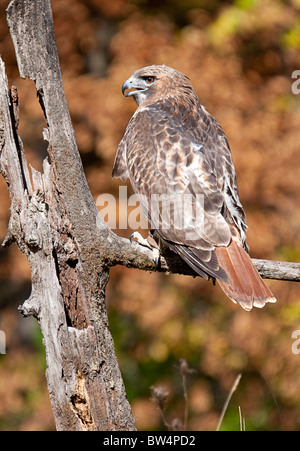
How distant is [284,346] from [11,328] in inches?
158

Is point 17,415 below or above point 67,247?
below

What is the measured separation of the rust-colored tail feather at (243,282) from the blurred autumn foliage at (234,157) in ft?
9.50

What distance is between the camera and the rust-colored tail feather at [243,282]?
10.7ft

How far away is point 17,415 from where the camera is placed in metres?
8.22

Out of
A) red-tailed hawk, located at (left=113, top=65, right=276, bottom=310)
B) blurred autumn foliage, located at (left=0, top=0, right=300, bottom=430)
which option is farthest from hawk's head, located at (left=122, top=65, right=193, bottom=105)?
blurred autumn foliage, located at (left=0, top=0, right=300, bottom=430)

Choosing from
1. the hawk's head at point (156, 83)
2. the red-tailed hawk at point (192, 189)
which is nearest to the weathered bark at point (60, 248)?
the red-tailed hawk at point (192, 189)

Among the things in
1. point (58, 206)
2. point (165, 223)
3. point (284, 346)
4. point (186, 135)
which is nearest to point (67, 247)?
point (58, 206)

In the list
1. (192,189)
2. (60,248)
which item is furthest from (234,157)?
(60,248)

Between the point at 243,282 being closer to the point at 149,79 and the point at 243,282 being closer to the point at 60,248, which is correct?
the point at 60,248

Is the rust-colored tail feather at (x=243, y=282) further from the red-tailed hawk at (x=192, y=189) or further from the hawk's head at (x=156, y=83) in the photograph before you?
the hawk's head at (x=156, y=83)

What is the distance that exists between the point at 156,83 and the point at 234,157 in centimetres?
206

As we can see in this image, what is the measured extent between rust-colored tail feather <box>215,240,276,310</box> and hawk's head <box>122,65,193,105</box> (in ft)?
4.89

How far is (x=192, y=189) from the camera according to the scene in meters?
3.67

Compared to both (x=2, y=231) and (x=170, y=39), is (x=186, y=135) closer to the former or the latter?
(x=170, y=39)
